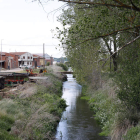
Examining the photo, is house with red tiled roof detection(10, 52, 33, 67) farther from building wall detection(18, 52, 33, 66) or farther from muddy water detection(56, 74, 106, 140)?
muddy water detection(56, 74, 106, 140)

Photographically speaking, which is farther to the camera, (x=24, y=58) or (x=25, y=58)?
(x=25, y=58)

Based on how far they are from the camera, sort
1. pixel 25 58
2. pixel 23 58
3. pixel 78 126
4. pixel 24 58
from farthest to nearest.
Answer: pixel 25 58 → pixel 24 58 → pixel 23 58 → pixel 78 126

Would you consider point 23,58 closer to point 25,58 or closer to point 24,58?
point 24,58

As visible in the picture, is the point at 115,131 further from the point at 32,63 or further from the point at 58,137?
the point at 32,63

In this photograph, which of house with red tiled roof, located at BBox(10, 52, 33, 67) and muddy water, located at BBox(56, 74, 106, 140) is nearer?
muddy water, located at BBox(56, 74, 106, 140)

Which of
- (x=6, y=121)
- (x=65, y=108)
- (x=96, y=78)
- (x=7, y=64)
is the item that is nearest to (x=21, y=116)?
(x=6, y=121)

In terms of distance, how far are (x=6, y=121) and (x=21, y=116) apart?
1.20 meters

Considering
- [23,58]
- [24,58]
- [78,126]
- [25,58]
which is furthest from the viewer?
[25,58]

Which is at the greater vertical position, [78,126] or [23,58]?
[23,58]

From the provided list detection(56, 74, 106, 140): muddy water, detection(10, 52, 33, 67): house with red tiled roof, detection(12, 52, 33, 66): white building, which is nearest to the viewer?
detection(56, 74, 106, 140): muddy water

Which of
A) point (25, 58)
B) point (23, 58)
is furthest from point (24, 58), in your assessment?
point (23, 58)

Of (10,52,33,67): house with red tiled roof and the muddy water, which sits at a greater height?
(10,52,33,67): house with red tiled roof

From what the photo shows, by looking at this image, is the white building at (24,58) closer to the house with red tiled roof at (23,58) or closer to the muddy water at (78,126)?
the house with red tiled roof at (23,58)

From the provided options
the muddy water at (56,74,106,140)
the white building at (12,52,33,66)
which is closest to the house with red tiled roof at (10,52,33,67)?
the white building at (12,52,33,66)
